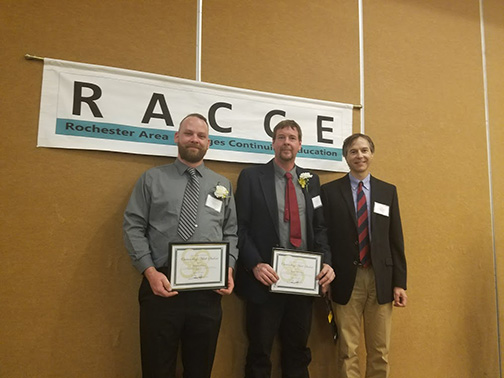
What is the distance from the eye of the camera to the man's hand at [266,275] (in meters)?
2.05

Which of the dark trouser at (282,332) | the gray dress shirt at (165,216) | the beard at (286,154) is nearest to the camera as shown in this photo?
the gray dress shirt at (165,216)

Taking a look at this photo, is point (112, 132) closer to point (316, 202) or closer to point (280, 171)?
point (280, 171)

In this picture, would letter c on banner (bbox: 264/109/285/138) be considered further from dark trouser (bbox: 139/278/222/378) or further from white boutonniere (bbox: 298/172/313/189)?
dark trouser (bbox: 139/278/222/378)

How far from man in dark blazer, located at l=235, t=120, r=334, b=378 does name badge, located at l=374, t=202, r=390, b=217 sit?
368 millimetres

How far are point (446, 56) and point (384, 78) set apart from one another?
2.56 feet

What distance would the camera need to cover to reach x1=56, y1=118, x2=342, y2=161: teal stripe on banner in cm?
227

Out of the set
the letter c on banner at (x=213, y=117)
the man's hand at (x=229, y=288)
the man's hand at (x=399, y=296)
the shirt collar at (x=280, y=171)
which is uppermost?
the letter c on banner at (x=213, y=117)

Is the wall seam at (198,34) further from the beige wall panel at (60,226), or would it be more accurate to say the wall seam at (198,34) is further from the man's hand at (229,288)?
the man's hand at (229,288)

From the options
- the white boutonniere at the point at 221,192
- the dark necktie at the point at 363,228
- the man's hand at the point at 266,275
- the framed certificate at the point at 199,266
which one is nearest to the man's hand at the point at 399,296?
the dark necktie at the point at 363,228

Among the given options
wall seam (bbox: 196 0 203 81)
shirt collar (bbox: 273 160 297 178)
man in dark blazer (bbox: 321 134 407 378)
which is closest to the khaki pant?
man in dark blazer (bbox: 321 134 407 378)

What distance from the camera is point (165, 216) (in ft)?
6.69

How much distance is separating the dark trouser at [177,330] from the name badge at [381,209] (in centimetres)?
117

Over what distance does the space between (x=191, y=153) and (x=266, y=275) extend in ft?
2.77

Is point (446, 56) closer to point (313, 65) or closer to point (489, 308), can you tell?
point (313, 65)
